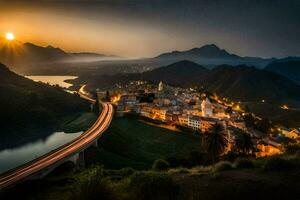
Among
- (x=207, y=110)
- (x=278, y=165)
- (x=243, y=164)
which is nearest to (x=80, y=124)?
(x=207, y=110)

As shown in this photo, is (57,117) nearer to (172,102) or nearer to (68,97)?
(68,97)

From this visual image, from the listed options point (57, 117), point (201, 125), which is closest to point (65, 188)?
point (201, 125)

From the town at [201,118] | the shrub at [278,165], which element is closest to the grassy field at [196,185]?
the shrub at [278,165]

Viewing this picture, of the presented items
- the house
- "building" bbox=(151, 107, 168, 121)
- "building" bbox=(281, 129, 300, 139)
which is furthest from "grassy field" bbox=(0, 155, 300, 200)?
Answer: the house

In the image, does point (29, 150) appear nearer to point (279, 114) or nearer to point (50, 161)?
point (50, 161)

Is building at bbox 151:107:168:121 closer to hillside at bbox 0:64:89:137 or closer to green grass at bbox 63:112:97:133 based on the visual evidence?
green grass at bbox 63:112:97:133

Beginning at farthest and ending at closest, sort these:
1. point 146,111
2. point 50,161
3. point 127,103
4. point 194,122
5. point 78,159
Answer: point 127,103
point 146,111
point 194,122
point 78,159
point 50,161

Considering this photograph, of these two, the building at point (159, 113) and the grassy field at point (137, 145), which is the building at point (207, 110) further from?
the grassy field at point (137, 145)

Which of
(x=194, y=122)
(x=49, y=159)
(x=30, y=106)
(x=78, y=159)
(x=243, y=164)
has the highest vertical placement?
(x=243, y=164)
